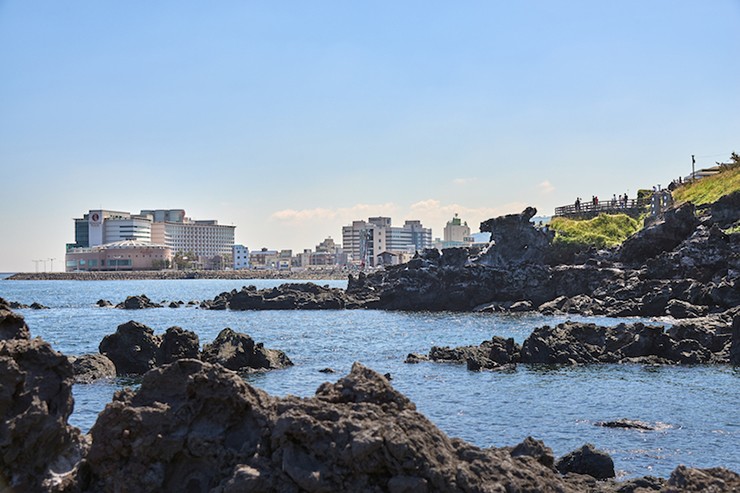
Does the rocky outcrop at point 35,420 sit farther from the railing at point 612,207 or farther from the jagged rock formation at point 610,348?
the railing at point 612,207

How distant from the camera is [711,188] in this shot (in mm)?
92250

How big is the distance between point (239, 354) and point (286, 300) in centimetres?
5979

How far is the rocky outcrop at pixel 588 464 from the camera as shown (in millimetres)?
18558

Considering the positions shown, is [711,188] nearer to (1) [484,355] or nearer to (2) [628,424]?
(1) [484,355]

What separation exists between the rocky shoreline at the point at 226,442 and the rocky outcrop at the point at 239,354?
25.7 m

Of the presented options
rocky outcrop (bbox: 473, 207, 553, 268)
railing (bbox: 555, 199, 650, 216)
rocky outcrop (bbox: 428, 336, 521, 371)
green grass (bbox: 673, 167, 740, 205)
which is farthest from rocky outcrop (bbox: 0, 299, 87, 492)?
railing (bbox: 555, 199, 650, 216)

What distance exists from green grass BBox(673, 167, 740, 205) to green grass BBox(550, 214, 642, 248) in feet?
22.7

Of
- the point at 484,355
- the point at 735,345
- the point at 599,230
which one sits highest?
the point at 599,230

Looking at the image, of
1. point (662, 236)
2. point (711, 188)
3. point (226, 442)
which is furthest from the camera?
point (711, 188)

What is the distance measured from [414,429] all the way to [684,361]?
31208 mm

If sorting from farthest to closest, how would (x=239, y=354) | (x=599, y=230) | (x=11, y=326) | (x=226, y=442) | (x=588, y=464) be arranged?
(x=599, y=230) → (x=239, y=354) → (x=588, y=464) → (x=11, y=326) → (x=226, y=442)

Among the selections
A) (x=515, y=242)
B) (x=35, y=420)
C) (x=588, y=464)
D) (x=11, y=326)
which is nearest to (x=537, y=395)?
(x=588, y=464)

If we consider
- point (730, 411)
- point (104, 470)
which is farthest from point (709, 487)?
point (730, 411)

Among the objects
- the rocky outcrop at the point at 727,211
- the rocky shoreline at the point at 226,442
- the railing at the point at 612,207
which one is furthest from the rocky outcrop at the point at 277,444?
the railing at the point at 612,207
